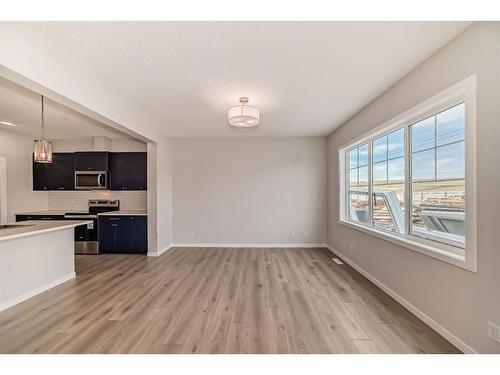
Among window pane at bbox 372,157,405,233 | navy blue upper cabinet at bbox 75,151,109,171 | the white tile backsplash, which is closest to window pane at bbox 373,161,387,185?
window pane at bbox 372,157,405,233

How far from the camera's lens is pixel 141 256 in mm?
4859

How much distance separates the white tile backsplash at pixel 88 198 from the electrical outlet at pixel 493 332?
590 centimetres

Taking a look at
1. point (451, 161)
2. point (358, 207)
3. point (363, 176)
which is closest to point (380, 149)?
point (363, 176)

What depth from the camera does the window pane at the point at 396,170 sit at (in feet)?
9.56

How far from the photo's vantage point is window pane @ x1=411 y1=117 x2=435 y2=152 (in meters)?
2.45

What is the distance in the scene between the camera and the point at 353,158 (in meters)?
4.60

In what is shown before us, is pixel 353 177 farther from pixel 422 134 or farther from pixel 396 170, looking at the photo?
pixel 422 134

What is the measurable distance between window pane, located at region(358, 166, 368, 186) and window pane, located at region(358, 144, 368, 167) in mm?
105

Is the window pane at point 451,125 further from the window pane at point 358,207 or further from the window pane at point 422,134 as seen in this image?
the window pane at point 358,207

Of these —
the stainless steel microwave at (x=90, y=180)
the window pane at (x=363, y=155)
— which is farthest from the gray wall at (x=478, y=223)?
the stainless steel microwave at (x=90, y=180)

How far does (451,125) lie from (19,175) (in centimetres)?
810
